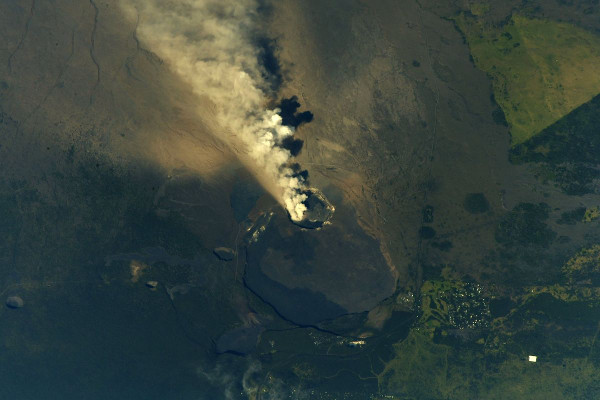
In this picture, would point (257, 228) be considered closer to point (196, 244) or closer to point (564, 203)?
point (196, 244)

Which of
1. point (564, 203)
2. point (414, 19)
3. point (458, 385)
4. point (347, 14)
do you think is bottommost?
point (458, 385)

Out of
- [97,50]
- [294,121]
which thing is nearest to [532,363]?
[294,121]

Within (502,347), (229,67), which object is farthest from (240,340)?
(502,347)

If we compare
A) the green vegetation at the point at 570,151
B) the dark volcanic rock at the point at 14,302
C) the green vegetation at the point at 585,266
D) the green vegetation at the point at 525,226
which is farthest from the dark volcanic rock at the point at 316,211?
the dark volcanic rock at the point at 14,302

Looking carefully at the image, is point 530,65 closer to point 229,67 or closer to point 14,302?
point 229,67

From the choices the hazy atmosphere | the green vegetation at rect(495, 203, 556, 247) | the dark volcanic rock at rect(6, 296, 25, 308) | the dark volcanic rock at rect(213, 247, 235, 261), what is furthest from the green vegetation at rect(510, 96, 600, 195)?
the dark volcanic rock at rect(6, 296, 25, 308)

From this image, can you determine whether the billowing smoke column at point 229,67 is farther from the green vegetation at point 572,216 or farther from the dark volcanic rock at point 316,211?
the green vegetation at point 572,216
